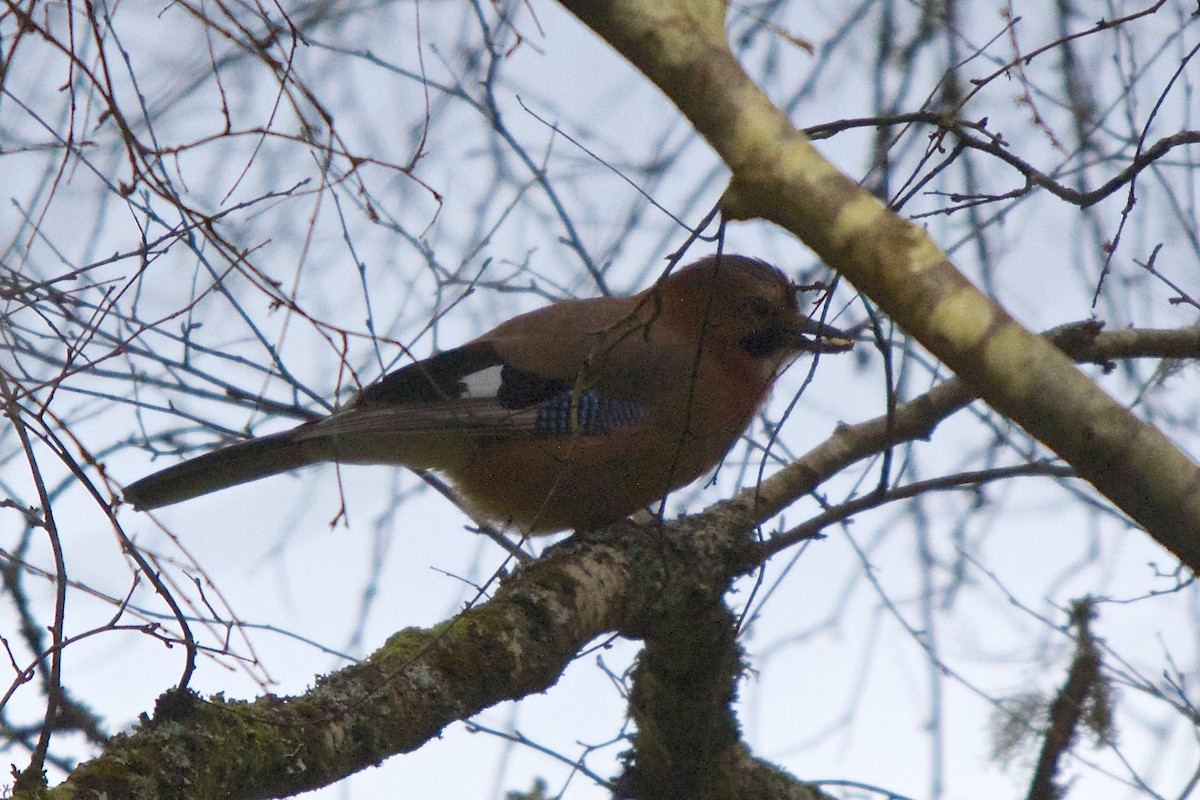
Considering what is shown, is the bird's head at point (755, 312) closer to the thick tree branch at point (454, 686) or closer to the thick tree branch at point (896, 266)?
the thick tree branch at point (454, 686)

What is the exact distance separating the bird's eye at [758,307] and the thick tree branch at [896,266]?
2727 mm

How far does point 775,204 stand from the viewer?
2.30 meters

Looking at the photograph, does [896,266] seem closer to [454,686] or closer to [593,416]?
[454,686]

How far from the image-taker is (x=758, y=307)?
5.18 meters

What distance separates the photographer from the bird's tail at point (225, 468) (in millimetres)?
4336

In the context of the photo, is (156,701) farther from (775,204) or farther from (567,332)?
(567,332)

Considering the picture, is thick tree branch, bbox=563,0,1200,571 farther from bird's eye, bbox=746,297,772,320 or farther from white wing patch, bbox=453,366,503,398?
bird's eye, bbox=746,297,772,320

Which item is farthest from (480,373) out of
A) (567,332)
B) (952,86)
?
(952,86)

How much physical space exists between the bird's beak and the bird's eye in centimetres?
15

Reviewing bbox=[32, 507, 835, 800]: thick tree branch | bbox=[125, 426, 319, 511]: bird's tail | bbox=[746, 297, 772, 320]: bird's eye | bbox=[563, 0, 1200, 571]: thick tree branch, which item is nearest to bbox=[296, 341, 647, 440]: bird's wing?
bbox=[125, 426, 319, 511]: bird's tail

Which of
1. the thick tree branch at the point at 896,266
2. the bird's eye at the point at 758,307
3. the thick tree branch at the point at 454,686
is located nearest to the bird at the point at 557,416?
the bird's eye at the point at 758,307

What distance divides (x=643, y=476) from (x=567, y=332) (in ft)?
2.34

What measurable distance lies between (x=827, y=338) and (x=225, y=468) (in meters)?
2.15

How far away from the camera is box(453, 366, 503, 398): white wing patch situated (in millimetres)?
4758
